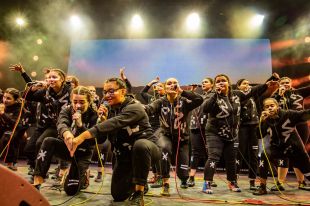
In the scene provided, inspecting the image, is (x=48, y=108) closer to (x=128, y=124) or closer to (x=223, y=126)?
(x=128, y=124)

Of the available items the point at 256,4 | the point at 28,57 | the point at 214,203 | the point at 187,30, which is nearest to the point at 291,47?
the point at 256,4

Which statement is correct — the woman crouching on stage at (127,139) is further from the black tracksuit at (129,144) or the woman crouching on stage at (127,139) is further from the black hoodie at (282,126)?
the black hoodie at (282,126)

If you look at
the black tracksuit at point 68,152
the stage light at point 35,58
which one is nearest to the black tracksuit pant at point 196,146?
the black tracksuit at point 68,152

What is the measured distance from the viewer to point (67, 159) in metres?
3.23

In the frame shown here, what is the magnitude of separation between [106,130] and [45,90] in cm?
176

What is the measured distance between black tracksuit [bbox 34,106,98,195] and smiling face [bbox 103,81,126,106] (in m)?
0.57

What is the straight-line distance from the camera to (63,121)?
2979 mm

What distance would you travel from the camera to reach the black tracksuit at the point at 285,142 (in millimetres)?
3791

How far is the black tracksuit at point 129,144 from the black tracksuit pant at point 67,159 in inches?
18.1

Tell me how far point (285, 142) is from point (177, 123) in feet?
5.09

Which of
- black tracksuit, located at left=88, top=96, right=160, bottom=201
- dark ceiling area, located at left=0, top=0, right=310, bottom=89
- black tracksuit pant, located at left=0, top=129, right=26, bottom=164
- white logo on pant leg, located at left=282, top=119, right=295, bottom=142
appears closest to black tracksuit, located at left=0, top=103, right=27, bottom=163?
black tracksuit pant, located at left=0, top=129, right=26, bottom=164

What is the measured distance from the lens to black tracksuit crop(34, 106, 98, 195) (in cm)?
292

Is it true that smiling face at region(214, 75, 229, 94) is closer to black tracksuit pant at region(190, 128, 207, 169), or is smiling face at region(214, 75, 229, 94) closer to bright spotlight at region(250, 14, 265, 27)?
black tracksuit pant at region(190, 128, 207, 169)

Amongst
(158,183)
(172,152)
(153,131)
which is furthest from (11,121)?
(172,152)
